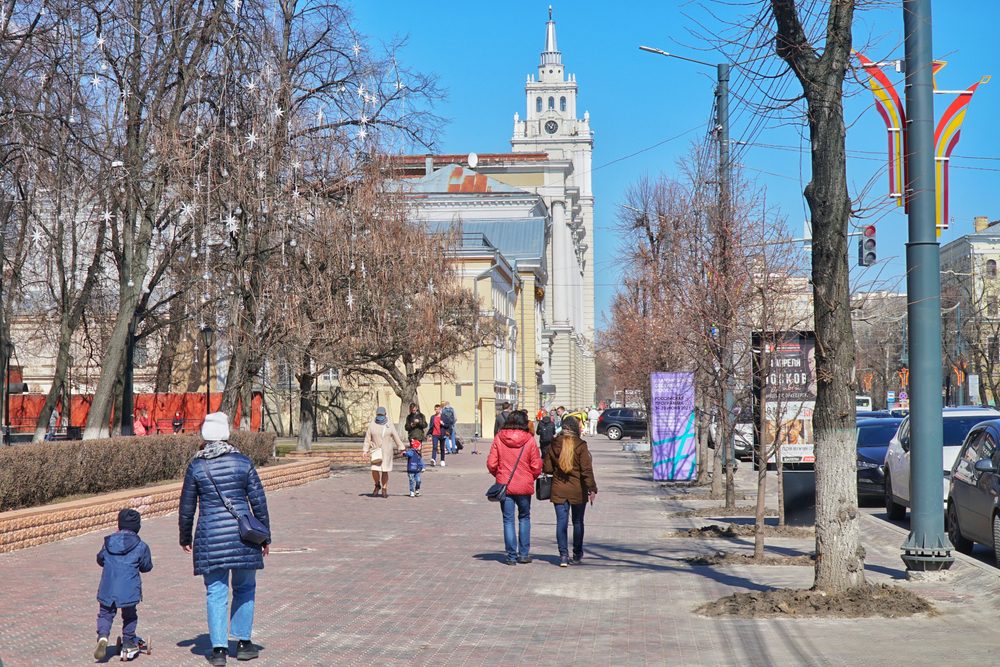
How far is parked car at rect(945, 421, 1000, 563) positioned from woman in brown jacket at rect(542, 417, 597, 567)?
437cm

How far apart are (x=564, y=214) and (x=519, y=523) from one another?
98591mm

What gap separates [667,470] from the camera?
2514 cm

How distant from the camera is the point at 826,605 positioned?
871 centimetres

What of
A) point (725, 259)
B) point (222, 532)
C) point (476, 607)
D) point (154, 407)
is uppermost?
point (725, 259)

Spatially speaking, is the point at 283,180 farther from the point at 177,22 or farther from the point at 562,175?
the point at 562,175

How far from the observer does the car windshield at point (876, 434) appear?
22625mm

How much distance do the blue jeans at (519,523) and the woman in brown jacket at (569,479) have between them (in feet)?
1.24

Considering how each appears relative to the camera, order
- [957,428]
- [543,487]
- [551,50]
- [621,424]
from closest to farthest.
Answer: [543,487] → [957,428] → [621,424] → [551,50]

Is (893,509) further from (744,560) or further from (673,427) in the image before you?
(673,427)

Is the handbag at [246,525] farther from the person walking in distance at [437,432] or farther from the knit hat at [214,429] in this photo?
the person walking in distance at [437,432]

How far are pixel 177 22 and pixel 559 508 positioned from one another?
573 inches

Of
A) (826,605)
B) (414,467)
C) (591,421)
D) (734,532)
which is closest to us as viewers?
(826,605)

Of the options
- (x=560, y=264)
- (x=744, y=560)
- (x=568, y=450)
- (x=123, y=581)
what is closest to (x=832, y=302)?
(x=568, y=450)

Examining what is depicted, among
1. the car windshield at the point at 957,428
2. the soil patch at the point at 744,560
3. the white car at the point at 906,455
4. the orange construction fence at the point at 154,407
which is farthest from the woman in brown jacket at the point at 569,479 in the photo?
the orange construction fence at the point at 154,407
